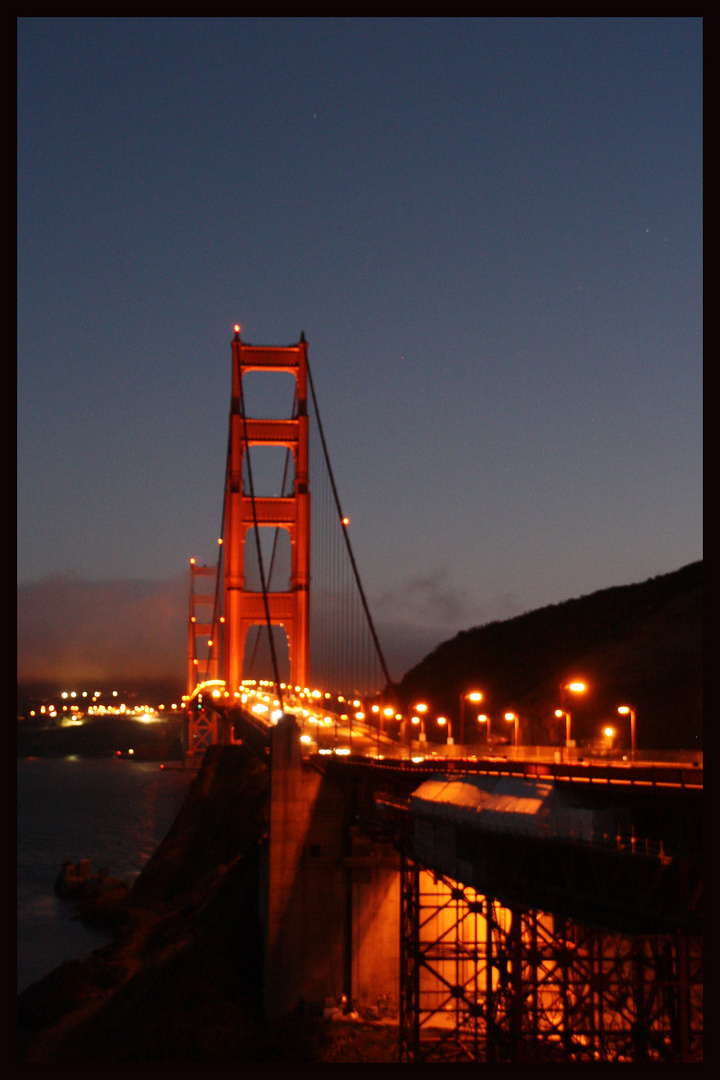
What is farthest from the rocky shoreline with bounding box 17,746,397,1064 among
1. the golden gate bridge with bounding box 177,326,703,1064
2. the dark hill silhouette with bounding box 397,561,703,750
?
the dark hill silhouette with bounding box 397,561,703,750

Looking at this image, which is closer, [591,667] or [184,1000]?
[184,1000]

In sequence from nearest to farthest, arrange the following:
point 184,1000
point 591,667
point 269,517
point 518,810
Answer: point 518,810 → point 184,1000 → point 591,667 → point 269,517

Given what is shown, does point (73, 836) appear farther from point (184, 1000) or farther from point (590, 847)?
point (590, 847)

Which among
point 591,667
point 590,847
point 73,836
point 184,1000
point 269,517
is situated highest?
point 269,517

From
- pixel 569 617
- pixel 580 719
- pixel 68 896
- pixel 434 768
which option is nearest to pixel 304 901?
pixel 434 768

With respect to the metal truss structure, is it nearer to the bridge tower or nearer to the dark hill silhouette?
the dark hill silhouette

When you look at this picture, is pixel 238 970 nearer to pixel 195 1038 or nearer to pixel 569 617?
Result: pixel 195 1038

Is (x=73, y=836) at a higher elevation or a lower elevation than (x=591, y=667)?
lower

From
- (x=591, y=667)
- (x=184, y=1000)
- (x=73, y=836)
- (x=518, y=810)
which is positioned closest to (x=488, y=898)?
(x=518, y=810)
